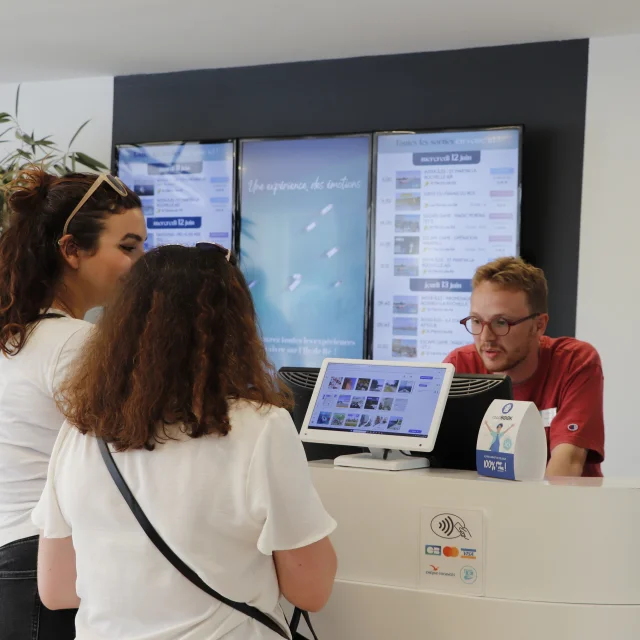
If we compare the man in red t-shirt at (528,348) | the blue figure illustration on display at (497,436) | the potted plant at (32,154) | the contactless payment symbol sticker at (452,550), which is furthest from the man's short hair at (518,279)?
the potted plant at (32,154)

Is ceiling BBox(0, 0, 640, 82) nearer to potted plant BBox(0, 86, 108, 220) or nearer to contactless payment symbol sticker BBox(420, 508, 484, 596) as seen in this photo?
potted plant BBox(0, 86, 108, 220)

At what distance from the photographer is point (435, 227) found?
4363 millimetres

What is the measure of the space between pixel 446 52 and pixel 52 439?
3.50 m

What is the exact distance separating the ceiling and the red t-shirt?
5.94 feet

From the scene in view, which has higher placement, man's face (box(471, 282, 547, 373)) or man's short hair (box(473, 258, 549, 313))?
man's short hair (box(473, 258, 549, 313))

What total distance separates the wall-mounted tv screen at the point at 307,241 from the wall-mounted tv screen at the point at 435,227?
0.38 feet

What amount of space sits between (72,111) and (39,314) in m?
3.91

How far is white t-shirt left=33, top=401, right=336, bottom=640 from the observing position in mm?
1231

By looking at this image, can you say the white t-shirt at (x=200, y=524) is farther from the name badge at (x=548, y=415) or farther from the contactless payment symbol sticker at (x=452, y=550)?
the name badge at (x=548, y=415)

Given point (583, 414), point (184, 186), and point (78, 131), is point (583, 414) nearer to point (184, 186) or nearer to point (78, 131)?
point (184, 186)

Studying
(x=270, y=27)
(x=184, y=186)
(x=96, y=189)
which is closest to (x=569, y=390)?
(x=96, y=189)

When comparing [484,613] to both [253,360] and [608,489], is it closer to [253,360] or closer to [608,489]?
[608,489]

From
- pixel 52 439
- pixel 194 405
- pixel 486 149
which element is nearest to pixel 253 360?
pixel 194 405

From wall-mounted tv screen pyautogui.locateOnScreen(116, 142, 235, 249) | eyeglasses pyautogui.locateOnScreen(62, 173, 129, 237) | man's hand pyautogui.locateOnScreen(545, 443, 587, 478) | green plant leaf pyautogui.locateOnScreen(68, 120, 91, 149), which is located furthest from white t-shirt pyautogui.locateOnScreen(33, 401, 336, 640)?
green plant leaf pyautogui.locateOnScreen(68, 120, 91, 149)
